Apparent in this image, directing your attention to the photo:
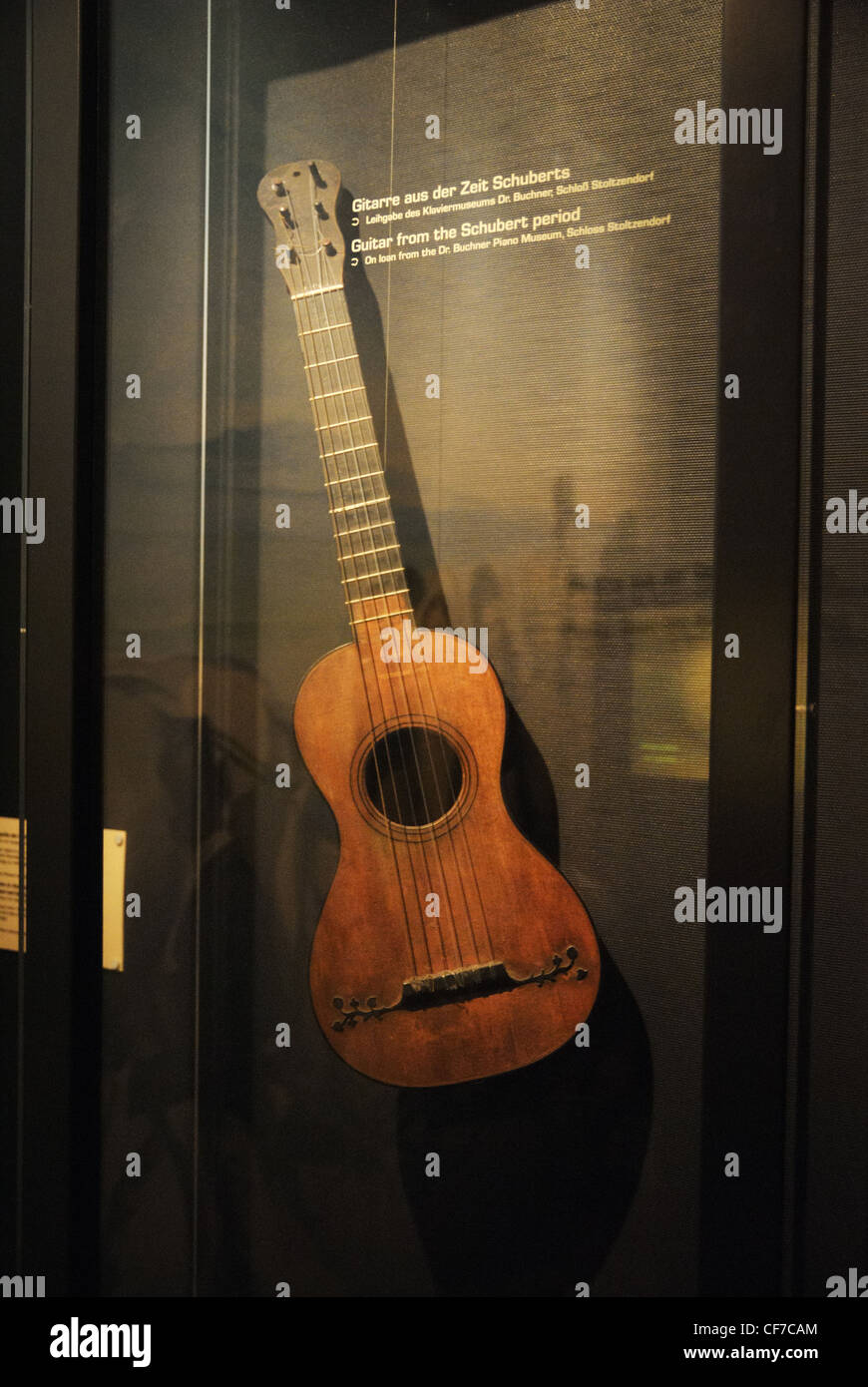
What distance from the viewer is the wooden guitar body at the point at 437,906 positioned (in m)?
1.07

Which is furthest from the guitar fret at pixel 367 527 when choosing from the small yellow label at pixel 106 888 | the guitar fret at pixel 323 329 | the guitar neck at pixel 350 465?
the small yellow label at pixel 106 888

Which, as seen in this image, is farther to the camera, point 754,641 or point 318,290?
point 318,290

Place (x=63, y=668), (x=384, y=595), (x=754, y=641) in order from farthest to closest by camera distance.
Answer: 1. (x=63, y=668)
2. (x=384, y=595)
3. (x=754, y=641)

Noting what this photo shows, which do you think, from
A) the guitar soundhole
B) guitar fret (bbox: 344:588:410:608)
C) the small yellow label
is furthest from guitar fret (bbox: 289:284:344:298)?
the small yellow label

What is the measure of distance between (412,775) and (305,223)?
63cm

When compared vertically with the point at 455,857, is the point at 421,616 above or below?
above

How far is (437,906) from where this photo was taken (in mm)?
1089

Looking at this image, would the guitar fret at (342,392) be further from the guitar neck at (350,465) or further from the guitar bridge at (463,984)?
the guitar bridge at (463,984)

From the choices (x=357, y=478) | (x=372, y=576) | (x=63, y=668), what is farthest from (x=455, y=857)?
(x=63, y=668)

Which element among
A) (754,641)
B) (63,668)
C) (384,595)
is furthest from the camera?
(63,668)

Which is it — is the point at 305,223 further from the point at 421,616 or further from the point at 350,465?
the point at 421,616

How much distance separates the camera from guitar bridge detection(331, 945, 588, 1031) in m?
1.06

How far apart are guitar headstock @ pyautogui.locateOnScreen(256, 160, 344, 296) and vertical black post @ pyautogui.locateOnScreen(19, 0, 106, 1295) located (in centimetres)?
26

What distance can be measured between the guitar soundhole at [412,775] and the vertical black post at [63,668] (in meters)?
0.42
